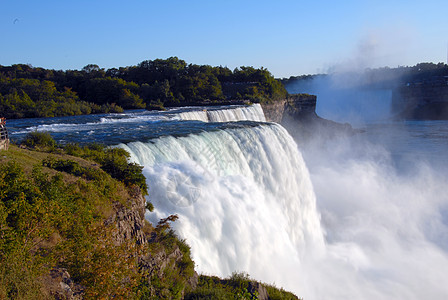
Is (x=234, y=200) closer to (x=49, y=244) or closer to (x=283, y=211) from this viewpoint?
(x=283, y=211)

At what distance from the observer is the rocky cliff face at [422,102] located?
64.4 m

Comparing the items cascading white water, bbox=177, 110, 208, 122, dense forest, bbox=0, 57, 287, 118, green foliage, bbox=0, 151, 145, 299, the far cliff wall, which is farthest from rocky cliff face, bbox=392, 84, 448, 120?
green foliage, bbox=0, 151, 145, 299

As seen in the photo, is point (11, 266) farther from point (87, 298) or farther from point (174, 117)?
point (174, 117)

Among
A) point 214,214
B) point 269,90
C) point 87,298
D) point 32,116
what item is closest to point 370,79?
point 269,90

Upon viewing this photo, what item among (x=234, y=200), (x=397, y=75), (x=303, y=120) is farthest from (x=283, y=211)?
(x=397, y=75)

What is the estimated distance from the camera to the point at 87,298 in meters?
5.03

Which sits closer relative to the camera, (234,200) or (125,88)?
(234,200)

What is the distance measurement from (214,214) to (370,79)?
9107 cm

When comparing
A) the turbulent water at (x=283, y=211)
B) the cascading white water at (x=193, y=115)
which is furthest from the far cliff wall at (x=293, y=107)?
the cascading white water at (x=193, y=115)

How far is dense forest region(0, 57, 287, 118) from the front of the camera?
95.6 feet

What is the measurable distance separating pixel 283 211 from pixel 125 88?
2904cm

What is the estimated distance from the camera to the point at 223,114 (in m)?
28.4

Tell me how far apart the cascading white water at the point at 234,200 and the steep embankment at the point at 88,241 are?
112 centimetres

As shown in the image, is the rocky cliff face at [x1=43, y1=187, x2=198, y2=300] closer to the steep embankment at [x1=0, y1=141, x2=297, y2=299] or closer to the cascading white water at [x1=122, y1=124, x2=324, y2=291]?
the steep embankment at [x1=0, y1=141, x2=297, y2=299]
